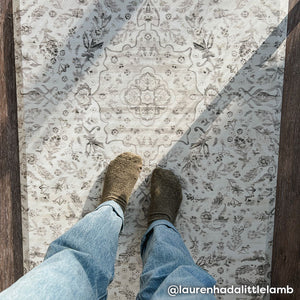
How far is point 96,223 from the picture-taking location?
0.65 m

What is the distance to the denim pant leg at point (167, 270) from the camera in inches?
20.5

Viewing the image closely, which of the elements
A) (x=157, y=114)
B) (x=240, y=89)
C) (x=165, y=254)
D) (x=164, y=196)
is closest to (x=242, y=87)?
(x=240, y=89)

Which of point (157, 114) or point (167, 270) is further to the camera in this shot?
point (157, 114)

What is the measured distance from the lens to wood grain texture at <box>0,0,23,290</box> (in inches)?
30.7

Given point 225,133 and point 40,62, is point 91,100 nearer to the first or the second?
point 40,62

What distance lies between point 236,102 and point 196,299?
557 millimetres

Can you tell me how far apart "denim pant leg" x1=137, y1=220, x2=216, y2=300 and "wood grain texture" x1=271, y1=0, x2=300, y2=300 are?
14.6 inches

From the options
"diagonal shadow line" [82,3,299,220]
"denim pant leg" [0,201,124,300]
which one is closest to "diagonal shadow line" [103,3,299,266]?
"diagonal shadow line" [82,3,299,220]

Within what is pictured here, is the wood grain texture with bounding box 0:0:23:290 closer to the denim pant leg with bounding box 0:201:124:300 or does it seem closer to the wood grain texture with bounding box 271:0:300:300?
the denim pant leg with bounding box 0:201:124:300

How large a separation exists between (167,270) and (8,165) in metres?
0.56

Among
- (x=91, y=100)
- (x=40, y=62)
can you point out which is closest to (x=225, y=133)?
(x=91, y=100)

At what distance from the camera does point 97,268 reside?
0.57 m

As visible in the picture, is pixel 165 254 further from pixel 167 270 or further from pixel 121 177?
pixel 121 177

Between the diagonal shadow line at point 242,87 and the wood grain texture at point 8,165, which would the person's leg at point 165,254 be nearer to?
the diagonal shadow line at point 242,87
